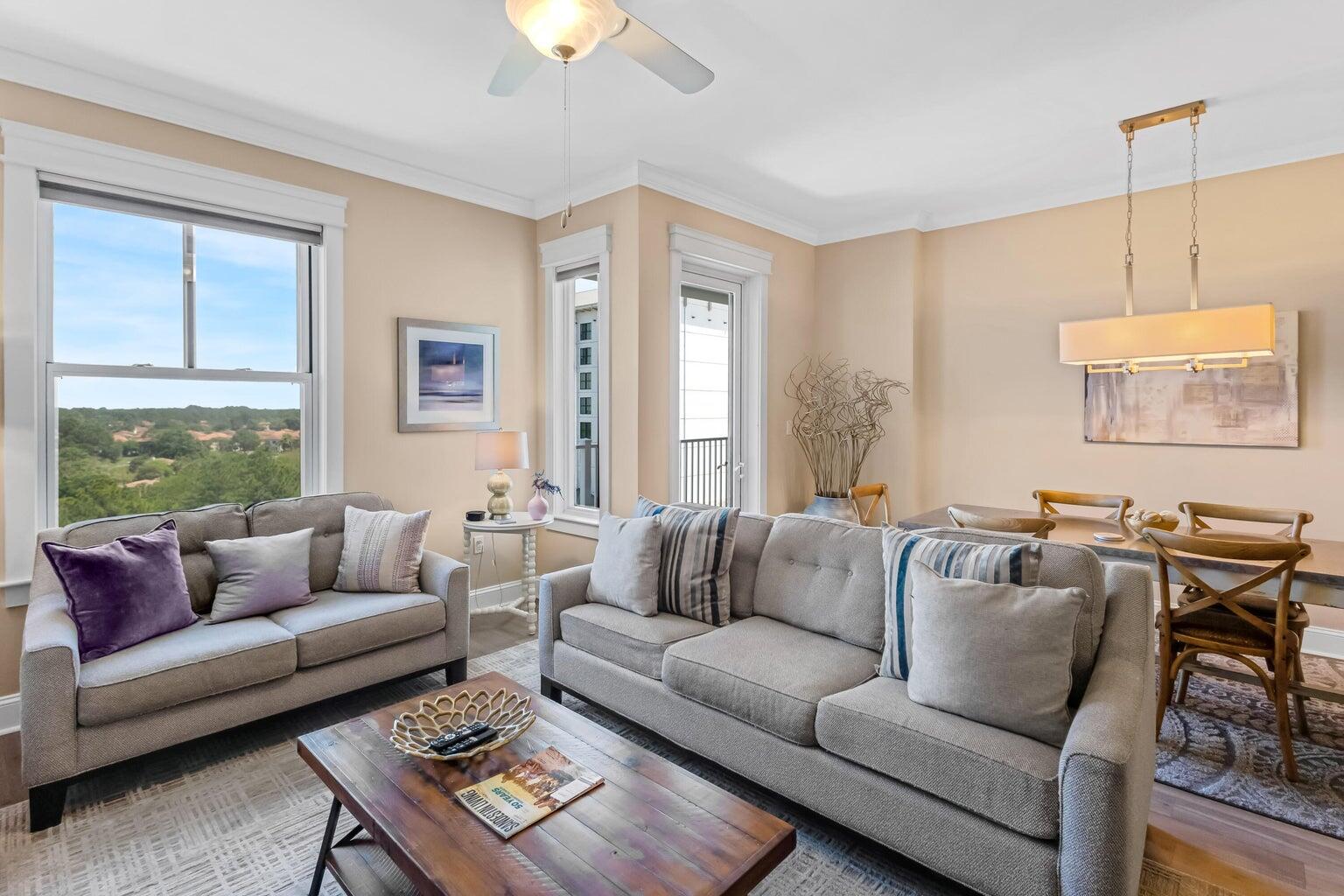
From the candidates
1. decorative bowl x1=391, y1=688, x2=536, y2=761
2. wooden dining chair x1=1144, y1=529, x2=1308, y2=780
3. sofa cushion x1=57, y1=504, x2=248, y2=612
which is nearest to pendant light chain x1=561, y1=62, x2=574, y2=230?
decorative bowl x1=391, y1=688, x2=536, y2=761

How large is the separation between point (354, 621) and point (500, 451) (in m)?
1.40

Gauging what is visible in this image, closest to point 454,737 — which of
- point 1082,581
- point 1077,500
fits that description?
point 1082,581

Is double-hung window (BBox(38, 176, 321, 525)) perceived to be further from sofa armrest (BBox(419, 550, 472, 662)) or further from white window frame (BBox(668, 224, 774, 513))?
white window frame (BBox(668, 224, 774, 513))

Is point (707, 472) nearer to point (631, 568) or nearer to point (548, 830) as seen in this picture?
point (631, 568)

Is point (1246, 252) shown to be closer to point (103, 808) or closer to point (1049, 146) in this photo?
point (1049, 146)

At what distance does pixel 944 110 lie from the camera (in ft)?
10.4

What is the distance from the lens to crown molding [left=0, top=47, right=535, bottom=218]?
9.05ft

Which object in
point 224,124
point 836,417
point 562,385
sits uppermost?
point 224,124

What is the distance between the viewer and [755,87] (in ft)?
9.66

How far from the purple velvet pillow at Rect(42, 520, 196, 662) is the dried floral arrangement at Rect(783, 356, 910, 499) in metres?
3.86

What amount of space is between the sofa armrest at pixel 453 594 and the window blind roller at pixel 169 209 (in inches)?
75.8

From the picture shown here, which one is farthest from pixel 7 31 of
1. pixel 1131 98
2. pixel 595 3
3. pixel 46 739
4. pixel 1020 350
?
pixel 1020 350

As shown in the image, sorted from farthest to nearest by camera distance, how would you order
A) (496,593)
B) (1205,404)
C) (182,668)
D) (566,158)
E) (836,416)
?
(836,416), (496,593), (1205,404), (566,158), (182,668)

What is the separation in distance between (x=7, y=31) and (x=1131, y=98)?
15.2 ft
